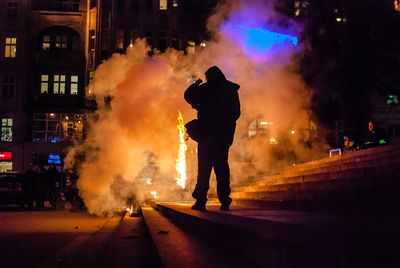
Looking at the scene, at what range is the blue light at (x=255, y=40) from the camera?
565 inches

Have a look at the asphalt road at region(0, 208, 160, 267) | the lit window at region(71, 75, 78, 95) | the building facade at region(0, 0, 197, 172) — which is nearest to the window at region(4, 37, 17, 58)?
the building facade at region(0, 0, 197, 172)

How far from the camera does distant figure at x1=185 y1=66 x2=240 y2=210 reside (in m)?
5.79

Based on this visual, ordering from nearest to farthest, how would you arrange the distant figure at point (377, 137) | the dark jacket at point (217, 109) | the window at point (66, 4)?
the dark jacket at point (217, 109) → the distant figure at point (377, 137) → the window at point (66, 4)

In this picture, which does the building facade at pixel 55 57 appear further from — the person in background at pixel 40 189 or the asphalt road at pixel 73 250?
the asphalt road at pixel 73 250

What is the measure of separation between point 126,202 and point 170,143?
7.37 ft

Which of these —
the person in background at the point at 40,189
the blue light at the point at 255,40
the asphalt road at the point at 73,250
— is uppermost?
the blue light at the point at 255,40

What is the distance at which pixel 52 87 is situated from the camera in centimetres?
3816

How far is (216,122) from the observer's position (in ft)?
19.0

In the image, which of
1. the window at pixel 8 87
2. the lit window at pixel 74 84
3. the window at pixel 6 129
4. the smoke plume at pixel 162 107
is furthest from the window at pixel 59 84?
the smoke plume at pixel 162 107

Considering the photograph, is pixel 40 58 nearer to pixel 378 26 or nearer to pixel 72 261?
pixel 378 26

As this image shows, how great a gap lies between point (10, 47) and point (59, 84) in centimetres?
514

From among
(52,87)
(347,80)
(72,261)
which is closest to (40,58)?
(52,87)

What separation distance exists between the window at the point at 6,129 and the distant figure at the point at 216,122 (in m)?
33.9

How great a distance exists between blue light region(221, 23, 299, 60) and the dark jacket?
28.5ft
